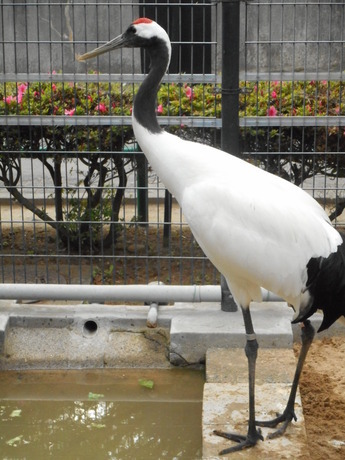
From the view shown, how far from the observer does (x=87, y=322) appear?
570 centimetres

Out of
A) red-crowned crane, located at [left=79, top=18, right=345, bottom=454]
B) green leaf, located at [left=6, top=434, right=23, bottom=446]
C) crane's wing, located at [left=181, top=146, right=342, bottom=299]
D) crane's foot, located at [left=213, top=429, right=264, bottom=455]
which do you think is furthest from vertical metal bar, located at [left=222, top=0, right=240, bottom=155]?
green leaf, located at [left=6, top=434, right=23, bottom=446]

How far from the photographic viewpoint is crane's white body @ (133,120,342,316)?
159 inches

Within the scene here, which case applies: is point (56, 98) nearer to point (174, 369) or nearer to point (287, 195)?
point (174, 369)

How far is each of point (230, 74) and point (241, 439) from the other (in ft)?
7.65

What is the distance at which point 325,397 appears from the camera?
16.3 feet

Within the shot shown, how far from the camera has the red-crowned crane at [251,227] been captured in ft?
13.3

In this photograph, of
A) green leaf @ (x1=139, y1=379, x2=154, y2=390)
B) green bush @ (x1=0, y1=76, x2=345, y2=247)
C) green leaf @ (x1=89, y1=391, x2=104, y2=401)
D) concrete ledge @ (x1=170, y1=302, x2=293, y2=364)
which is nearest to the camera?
green leaf @ (x1=89, y1=391, x2=104, y2=401)

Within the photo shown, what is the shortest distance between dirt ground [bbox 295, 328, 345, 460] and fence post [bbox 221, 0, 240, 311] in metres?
1.47

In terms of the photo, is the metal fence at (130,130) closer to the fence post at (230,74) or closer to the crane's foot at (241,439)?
the fence post at (230,74)

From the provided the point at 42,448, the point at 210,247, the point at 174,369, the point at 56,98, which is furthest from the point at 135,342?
the point at 56,98

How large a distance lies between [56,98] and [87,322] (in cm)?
194

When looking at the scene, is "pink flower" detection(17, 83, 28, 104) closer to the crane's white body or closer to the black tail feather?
the crane's white body

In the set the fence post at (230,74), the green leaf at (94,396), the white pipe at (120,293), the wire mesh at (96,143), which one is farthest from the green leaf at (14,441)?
the fence post at (230,74)

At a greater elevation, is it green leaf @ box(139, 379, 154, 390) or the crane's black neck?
the crane's black neck
